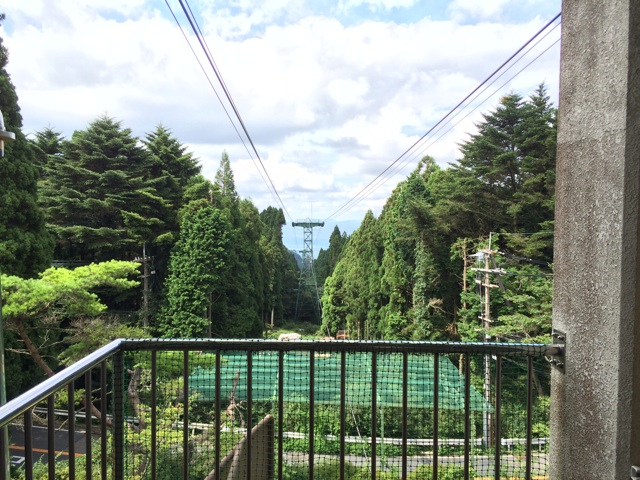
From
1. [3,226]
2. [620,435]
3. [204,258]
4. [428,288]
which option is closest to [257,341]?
[620,435]

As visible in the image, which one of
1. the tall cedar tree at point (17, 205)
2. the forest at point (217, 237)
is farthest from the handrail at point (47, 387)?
the tall cedar tree at point (17, 205)

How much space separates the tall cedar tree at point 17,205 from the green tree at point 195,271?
6589 millimetres

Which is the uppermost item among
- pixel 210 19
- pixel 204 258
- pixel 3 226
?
pixel 210 19

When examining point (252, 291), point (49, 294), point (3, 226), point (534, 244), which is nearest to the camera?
point (49, 294)

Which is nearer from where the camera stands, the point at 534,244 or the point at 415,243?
the point at 534,244

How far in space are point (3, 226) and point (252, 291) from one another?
12.3 m

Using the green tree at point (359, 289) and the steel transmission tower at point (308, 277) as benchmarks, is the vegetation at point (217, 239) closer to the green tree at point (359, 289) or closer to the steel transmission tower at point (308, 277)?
the green tree at point (359, 289)

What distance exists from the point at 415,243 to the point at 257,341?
637 inches

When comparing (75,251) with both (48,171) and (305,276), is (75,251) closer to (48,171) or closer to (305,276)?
(48,171)

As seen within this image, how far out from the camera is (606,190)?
1188mm

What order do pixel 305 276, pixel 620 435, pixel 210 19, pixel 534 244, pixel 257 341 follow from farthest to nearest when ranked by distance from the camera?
pixel 305 276
pixel 534 244
pixel 210 19
pixel 257 341
pixel 620 435

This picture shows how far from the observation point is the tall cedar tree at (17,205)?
10141 mm

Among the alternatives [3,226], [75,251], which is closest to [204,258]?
[75,251]

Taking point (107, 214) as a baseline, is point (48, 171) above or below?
above
